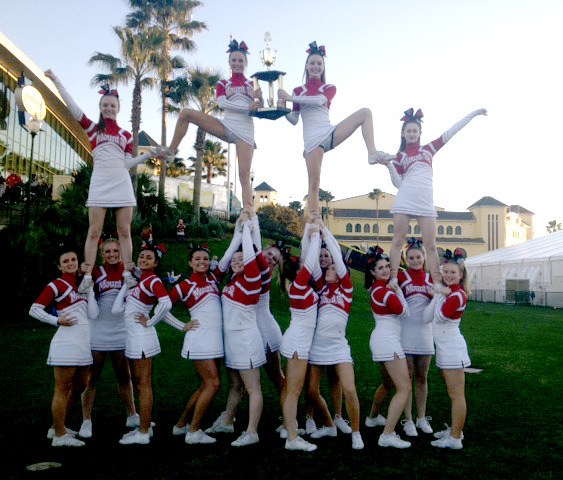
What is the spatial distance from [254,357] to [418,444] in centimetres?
208

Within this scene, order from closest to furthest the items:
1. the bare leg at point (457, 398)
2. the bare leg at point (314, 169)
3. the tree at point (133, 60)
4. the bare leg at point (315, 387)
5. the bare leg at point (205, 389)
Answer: the bare leg at point (457, 398) < the bare leg at point (205, 389) < the bare leg at point (315, 387) < the bare leg at point (314, 169) < the tree at point (133, 60)

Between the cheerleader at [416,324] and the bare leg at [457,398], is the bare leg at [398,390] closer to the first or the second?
the bare leg at [457,398]

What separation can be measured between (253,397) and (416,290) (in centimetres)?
227

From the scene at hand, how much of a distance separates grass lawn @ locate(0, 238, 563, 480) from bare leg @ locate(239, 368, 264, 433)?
0.93ft

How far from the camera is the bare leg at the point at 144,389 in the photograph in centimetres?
611

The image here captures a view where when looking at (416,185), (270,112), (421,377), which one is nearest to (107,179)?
(270,112)

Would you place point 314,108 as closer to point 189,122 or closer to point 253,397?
point 189,122

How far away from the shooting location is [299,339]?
607 centimetres

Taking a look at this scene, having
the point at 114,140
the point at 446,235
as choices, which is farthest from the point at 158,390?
the point at 446,235

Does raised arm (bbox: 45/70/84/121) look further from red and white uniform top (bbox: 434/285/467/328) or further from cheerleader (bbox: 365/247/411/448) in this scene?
red and white uniform top (bbox: 434/285/467/328)

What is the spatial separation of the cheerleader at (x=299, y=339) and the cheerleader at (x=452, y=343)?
137cm

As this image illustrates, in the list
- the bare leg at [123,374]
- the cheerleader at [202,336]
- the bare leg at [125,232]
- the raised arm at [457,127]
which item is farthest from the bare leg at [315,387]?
the raised arm at [457,127]

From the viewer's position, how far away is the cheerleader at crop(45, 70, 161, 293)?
6.46 metres

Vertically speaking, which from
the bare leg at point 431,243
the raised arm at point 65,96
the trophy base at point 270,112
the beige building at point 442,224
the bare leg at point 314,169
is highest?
the beige building at point 442,224
